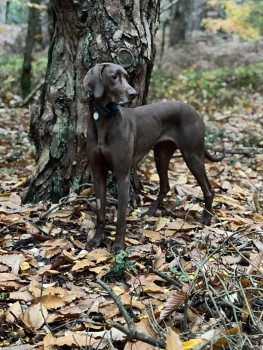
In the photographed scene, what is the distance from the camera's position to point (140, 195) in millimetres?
5625

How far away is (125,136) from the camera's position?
168 inches

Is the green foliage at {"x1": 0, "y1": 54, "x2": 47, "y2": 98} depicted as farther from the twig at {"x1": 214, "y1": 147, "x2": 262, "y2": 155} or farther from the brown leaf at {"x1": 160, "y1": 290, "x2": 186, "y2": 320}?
the brown leaf at {"x1": 160, "y1": 290, "x2": 186, "y2": 320}

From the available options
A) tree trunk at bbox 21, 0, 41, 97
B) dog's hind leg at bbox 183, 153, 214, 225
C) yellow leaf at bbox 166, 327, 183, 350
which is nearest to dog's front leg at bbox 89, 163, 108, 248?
dog's hind leg at bbox 183, 153, 214, 225

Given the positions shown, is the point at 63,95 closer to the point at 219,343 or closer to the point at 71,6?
the point at 71,6

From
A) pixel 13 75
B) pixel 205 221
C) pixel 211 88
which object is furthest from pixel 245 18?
pixel 205 221

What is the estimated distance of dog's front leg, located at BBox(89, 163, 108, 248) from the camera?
439 centimetres

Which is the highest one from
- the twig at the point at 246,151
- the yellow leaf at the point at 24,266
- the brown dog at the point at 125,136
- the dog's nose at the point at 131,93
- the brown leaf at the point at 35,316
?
the dog's nose at the point at 131,93

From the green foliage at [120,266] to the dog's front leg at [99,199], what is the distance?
2.07 ft

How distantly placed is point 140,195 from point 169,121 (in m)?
1.04

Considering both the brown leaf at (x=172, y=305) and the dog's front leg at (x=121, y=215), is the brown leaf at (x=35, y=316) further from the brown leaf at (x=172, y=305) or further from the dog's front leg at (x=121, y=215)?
the dog's front leg at (x=121, y=215)

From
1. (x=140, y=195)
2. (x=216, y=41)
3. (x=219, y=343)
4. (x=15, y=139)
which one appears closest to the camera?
(x=219, y=343)

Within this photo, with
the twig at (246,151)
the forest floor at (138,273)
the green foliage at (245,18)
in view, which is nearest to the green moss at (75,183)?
the forest floor at (138,273)

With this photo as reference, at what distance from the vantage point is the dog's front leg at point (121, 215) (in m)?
4.25

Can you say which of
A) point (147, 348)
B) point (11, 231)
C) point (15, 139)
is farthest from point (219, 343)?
point (15, 139)
